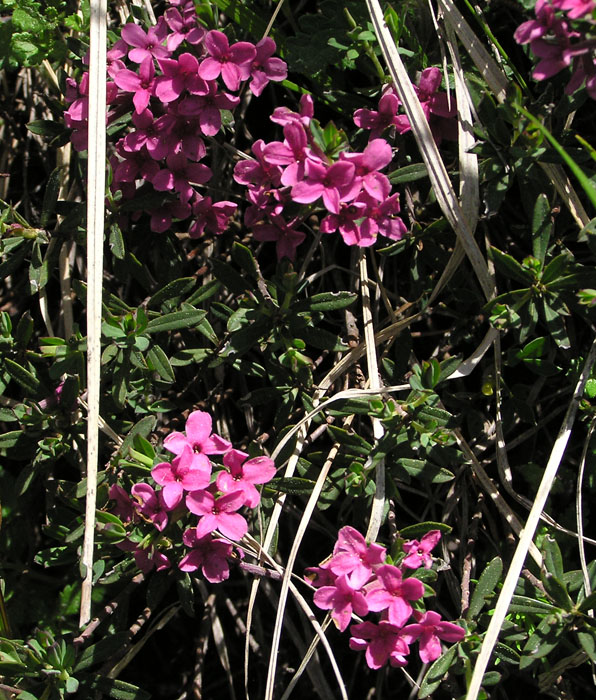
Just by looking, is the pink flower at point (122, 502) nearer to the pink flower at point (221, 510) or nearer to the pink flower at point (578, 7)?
the pink flower at point (221, 510)

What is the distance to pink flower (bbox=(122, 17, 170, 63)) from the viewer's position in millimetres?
2672

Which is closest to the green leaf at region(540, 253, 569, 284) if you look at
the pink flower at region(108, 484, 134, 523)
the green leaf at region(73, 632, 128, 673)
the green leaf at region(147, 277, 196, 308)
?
the green leaf at region(147, 277, 196, 308)

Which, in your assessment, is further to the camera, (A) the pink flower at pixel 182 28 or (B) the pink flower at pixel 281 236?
(B) the pink flower at pixel 281 236

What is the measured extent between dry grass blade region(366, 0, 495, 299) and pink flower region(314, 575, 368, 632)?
49.3 inches

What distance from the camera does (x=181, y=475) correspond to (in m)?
2.39

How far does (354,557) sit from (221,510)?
1.56 ft

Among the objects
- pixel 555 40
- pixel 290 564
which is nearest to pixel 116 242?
pixel 290 564

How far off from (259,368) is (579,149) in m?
1.43

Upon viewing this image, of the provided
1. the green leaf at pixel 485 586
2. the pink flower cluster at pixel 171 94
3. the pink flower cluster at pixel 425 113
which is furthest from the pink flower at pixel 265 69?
the green leaf at pixel 485 586

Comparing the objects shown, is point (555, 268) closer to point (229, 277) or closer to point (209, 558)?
point (229, 277)

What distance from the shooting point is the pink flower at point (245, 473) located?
7.99 ft

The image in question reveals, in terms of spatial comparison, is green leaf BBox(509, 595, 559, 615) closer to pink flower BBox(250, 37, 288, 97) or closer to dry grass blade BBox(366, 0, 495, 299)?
dry grass blade BBox(366, 0, 495, 299)

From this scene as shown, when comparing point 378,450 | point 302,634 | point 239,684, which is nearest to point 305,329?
point 378,450

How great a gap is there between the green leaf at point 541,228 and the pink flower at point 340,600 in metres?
1.33
